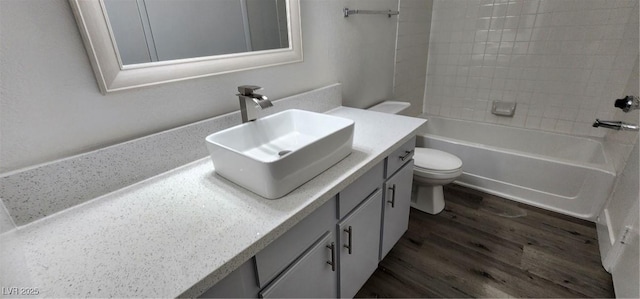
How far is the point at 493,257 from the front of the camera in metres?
1.65

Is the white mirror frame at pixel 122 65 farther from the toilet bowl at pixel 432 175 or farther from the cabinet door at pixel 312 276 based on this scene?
the toilet bowl at pixel 432 175

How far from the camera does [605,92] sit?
6.98 ft

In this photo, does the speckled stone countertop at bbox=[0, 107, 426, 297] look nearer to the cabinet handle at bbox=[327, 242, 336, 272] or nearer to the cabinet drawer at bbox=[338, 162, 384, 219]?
the cabinet drawer at bbox=[338, 162, 384, 219]

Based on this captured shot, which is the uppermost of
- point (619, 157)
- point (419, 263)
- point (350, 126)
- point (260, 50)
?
point (260, 50)

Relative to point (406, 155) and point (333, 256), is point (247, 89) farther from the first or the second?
point (406, 155)

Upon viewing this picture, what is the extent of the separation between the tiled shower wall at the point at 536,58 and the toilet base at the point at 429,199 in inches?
46.2

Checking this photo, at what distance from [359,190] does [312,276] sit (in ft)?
1.15

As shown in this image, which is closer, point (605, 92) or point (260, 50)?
point (260, 50)

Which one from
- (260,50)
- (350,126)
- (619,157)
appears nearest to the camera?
(350,126)

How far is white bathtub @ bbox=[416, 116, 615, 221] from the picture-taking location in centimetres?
189

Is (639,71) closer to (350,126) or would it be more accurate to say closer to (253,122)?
(350,126)

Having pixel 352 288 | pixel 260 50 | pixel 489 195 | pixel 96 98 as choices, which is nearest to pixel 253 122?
pixel 260 50

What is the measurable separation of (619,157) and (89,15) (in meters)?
2.76

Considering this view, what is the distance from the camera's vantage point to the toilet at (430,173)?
1.86 meters
